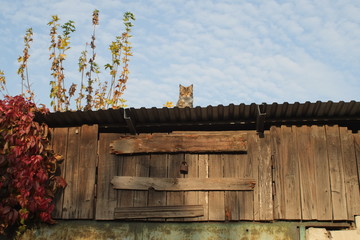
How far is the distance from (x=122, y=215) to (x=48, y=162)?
5.40ft

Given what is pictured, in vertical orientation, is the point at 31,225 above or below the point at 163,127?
below

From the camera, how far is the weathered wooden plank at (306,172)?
7.38 m

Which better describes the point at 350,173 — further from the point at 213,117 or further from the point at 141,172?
the point at 141,172

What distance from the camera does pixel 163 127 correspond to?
828 cm

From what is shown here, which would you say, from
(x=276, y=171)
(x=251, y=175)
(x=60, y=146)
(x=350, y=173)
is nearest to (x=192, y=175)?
(x=251, y=175)

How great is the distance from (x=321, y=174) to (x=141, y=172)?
309 cm

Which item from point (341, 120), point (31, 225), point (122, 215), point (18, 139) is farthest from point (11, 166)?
point (341, 120)

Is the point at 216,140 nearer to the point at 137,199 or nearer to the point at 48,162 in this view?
the point at 137,199

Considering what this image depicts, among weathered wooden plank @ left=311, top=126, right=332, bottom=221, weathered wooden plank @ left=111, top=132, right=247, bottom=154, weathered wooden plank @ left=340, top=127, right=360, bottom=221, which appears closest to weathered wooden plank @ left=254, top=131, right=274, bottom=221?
weathered wooden plank @ left=111, top=132, right=247, bottom=154

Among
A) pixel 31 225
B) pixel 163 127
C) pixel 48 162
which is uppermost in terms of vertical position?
pixel 163 127

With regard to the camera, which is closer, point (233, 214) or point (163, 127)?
point (233, 214)

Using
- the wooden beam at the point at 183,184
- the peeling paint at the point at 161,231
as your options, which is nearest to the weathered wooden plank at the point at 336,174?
the peeling paint at the point at 161,231

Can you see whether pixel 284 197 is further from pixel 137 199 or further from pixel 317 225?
pixel 137 199

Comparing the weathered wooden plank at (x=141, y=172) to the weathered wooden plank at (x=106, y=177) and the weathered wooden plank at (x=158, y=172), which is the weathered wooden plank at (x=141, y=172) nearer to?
the weathered wooden plank at (x=158, y=172)
